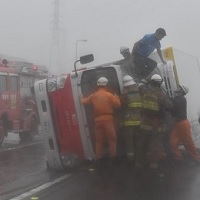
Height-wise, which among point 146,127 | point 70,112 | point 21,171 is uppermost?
point 70,112

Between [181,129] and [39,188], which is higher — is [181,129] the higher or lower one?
the higher one

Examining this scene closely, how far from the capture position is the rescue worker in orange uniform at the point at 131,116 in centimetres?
772

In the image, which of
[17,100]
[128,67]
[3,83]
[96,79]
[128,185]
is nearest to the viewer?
[128,185]

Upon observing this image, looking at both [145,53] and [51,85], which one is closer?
[51,85]

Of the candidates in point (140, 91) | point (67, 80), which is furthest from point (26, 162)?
point (140, 91)

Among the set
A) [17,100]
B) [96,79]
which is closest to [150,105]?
[96,79]

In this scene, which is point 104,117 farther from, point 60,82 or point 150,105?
point 60,82

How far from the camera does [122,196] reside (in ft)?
20.8

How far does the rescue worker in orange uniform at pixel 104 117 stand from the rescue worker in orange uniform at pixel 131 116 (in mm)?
183

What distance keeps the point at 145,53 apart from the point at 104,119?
1.96 metres

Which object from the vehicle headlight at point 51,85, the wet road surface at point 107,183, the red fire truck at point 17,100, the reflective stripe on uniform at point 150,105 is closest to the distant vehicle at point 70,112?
the vehicle headlight at point 51,85

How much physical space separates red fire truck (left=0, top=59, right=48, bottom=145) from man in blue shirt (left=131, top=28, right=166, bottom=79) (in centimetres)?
563

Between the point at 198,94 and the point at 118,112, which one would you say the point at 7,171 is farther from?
the point at 198,94

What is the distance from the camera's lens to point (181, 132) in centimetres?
851
